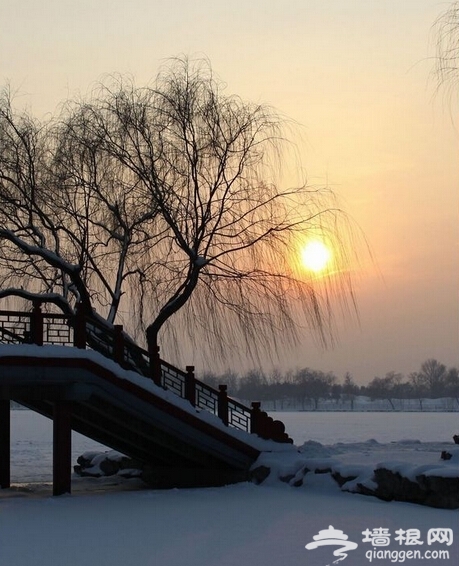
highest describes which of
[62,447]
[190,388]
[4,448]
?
[190,388]

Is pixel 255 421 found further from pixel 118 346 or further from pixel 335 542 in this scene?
pixel 335 542

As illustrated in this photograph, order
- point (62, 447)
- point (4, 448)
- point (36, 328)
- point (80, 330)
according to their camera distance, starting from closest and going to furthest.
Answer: point (36, 328) < point (62, 447) < point (80, 330) < point (4, 448)

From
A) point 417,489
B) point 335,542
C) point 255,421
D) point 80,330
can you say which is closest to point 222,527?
point 335,542

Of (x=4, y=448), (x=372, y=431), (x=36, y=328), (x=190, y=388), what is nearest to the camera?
(x=36, y=328)

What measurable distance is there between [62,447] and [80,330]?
7.49 ft

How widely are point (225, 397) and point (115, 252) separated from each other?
460 cm

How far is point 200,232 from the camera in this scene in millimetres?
19828

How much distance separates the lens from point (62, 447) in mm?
17109

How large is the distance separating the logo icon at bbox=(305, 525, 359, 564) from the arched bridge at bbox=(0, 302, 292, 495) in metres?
5.94

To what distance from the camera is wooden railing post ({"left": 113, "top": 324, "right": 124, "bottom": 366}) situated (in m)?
17.5

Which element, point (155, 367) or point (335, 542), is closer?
point (335, 542)

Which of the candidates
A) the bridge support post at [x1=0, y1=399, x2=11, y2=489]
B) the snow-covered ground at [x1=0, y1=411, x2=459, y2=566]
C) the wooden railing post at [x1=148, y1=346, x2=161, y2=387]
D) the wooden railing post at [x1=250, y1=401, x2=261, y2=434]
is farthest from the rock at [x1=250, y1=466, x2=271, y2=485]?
the bridge support post at [x1=0, y1=399, x2=11, y2=489]

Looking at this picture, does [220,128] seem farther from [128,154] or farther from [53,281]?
[53,281]

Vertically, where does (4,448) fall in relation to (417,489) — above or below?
above
